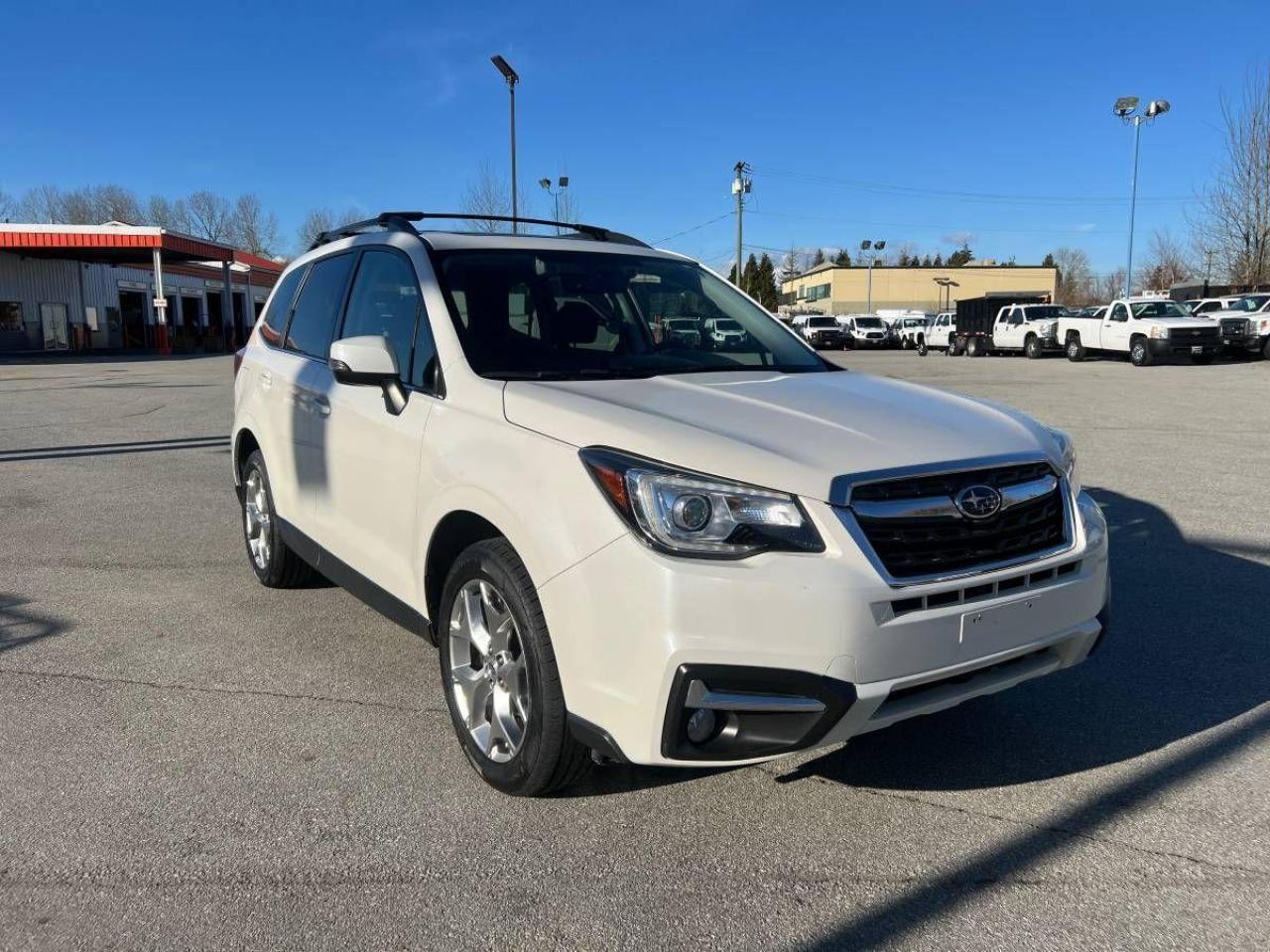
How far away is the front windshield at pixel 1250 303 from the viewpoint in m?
30.5

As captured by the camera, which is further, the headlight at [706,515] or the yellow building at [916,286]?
the yellow building at [916,286]

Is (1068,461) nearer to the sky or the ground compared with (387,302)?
nearer to the ground

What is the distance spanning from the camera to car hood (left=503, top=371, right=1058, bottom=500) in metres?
2.64

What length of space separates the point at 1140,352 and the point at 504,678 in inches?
1168

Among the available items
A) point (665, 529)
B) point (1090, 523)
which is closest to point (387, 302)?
point (665, 529)

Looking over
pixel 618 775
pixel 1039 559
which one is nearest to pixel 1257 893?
pixel 1039 559

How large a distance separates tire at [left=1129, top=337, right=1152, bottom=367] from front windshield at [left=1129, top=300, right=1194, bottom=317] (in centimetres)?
93

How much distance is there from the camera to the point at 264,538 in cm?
541

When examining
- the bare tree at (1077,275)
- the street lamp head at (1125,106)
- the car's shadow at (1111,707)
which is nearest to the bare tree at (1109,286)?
the bare tree at (1077,275)

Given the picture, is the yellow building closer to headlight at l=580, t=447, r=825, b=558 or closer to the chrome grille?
the chrome grille

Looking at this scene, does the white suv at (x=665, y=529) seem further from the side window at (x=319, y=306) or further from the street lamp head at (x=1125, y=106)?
the street lamp head at (x=1125, y=106)

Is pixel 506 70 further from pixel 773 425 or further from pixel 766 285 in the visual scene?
pixel 766 285

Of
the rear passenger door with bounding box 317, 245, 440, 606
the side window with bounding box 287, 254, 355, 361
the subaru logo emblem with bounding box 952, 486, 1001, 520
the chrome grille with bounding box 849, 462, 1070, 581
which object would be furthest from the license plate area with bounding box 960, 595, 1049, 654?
the side window with bounding box 287, 254, 355, 361

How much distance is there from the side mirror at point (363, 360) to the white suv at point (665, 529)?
14 millimetres
